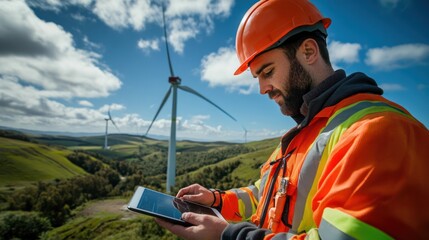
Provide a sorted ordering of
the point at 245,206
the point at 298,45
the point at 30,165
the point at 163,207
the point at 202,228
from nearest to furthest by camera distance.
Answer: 1. the point at 202,228
2. the point at 298,45
3. the point at 163,207
4. the point at 245,206
5. the point at 30,165

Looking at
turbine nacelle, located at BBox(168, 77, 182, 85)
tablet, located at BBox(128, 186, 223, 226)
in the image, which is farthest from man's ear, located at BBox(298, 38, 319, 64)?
turbine nacelle, located at BBox(168, 77, 182, 85)

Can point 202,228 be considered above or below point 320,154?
below

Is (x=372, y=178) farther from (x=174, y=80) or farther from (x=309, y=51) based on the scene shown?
(x=174, y=80)

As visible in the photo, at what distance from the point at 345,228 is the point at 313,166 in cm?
68

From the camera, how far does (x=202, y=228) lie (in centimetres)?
226

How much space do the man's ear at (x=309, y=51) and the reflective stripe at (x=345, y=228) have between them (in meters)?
1.75

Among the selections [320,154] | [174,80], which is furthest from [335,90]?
[174,80]

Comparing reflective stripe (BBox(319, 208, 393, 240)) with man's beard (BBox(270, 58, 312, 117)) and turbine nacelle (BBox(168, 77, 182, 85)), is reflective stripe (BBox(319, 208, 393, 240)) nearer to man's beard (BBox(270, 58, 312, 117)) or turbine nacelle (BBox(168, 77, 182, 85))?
man's beard (BBox(270, 58, 312, 117))

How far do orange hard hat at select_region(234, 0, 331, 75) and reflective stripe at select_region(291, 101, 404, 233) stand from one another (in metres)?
1.24

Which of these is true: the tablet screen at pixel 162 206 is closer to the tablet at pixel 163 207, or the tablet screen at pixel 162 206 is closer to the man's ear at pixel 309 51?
the tablet at pixel 163 207

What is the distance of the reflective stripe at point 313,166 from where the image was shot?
190cm

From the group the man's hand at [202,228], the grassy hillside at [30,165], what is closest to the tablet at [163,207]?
the man's hand at [202,228]

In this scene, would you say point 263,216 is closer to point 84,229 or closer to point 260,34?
point 260,34

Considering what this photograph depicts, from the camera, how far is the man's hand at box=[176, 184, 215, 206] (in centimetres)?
371
